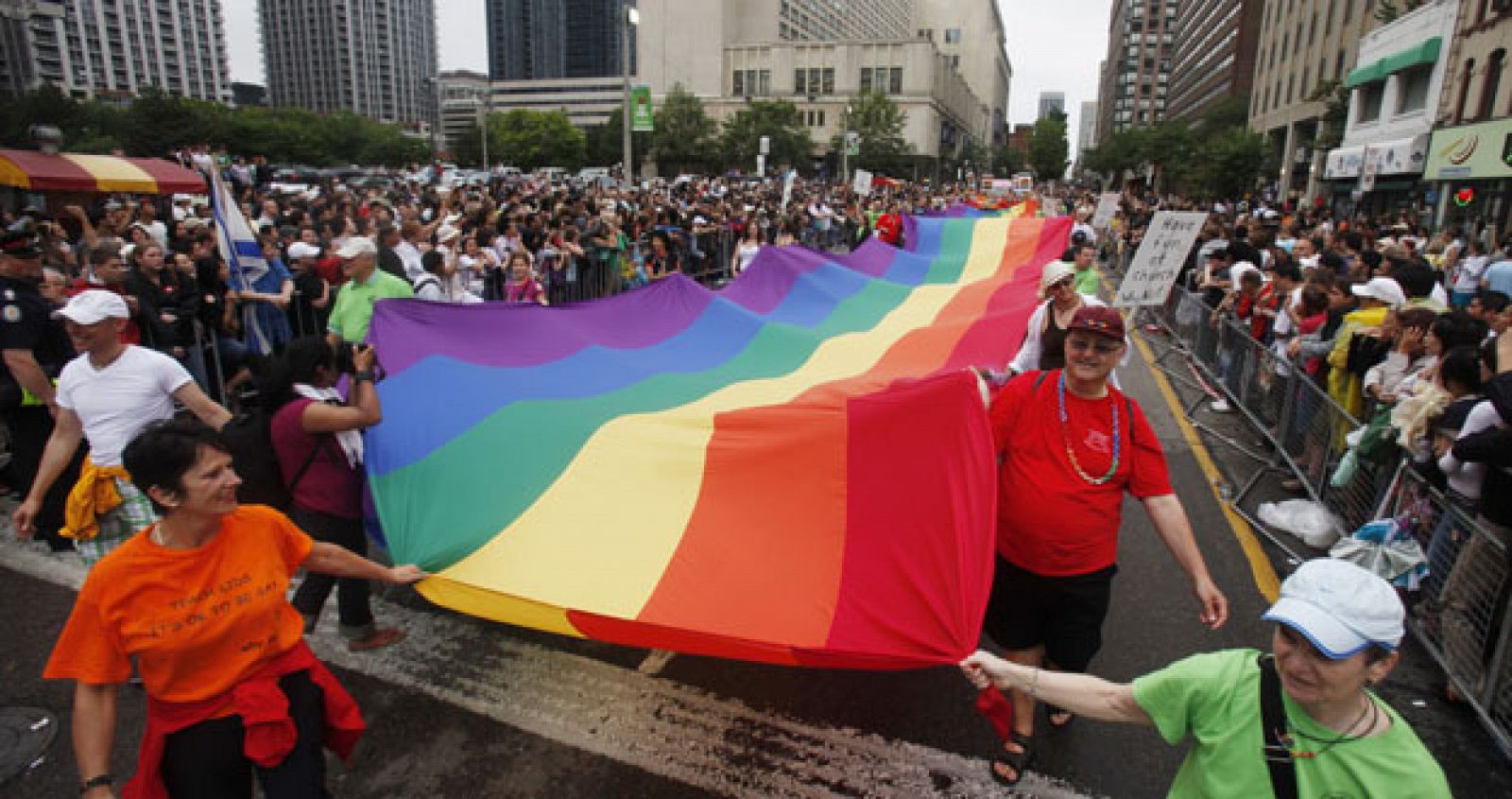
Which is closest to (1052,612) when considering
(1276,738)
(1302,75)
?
(1276,738)

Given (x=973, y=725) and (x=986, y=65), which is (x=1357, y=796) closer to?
(x=973, y=725)

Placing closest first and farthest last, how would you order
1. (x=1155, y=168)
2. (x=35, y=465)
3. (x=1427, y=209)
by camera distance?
(x=35, y=465), (x=1427, y=209), (x=1155, y=168)

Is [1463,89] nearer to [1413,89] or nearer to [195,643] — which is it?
[1413,89]

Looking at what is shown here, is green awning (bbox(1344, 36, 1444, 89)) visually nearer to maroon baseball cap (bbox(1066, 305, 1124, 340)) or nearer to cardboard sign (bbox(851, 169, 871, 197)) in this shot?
cardboard sign (bbox(851, 169, 871, 197))

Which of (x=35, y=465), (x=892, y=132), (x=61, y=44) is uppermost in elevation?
(x=61, y=44)

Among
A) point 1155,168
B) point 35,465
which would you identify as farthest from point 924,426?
point 1155,168

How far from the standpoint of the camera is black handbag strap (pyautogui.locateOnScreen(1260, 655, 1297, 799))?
6.30 ft

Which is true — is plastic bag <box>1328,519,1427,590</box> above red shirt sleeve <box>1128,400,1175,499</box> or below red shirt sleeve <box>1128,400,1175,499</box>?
below

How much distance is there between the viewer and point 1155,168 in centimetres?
7138

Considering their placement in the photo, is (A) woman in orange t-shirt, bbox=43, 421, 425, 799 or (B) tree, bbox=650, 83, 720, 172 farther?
(B) tree, bbox=650, 83, 720, 172

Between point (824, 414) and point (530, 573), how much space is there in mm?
1504

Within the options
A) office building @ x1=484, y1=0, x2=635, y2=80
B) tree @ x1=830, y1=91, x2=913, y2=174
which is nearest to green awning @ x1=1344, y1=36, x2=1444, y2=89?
tree @ x1=830, y1=91, x2=913, y2=174

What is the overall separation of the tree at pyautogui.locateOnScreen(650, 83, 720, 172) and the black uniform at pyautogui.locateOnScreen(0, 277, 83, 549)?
8886cm

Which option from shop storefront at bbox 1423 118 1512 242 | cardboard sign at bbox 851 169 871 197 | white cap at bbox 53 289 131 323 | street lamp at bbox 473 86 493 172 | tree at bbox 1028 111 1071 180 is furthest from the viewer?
tree at bbox 1028 111 1071 180
